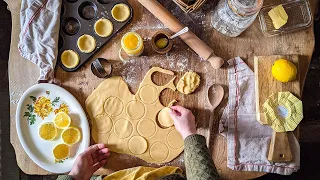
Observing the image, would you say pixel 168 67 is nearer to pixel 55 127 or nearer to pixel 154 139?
pixel 154 139

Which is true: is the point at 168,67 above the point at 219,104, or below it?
above

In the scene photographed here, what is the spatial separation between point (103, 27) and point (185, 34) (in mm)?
296

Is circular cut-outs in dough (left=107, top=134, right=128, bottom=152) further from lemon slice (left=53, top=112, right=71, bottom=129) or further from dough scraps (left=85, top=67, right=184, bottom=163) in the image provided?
lemon slice (left=53, top=112, right=71, bottom=129)

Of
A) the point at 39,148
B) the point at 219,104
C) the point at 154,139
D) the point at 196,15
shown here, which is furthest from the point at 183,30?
the point at 39,148

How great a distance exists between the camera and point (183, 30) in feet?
4.33

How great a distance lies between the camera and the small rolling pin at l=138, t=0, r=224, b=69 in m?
1.34

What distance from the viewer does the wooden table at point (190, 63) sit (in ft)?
4.50

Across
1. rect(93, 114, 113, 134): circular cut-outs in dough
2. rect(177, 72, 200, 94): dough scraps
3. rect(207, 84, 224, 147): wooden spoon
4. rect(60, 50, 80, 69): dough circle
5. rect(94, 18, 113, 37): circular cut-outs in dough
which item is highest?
rect(94, 18, 113, 37): circular cut-outs in dough

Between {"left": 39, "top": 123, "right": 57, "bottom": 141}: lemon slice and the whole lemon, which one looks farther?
{"left": 39, "top": 123, "right": 57, "bottom": 141}: lemon slice

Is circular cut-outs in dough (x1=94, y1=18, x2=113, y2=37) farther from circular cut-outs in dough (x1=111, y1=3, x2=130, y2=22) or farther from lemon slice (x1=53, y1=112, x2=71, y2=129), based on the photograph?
lemon slice (x1=53, y1=112, x2=71, y2=129)

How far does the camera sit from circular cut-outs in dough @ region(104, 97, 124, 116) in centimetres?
141

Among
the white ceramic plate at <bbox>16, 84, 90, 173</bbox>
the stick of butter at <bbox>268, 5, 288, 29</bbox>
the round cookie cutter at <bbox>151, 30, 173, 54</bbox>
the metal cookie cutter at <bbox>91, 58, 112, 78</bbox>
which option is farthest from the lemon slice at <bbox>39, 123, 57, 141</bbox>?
the stick of butter at <bbox>268, 5, 288, 29</bbox>

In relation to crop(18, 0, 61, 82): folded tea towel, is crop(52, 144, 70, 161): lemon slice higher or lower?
lower

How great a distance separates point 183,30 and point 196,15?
12 centimetres
